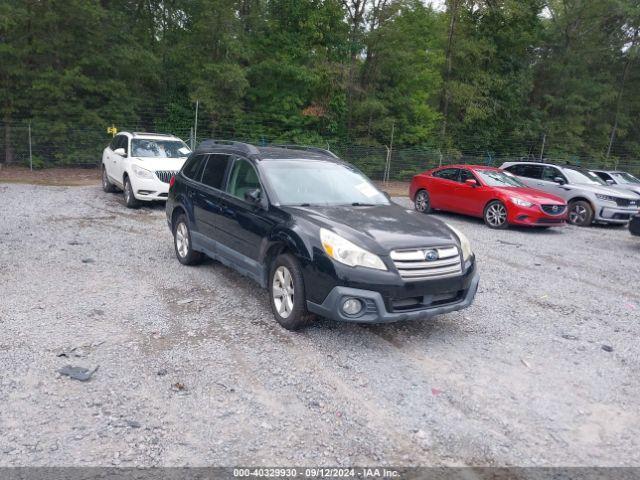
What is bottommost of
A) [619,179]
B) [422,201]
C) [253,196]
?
[422,201]

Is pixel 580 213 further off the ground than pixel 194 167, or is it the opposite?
pixel 194 167

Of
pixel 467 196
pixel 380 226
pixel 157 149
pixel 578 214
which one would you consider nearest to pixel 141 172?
pixel 157 149

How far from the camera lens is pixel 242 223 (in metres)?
5.73

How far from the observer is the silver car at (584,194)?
517 inches

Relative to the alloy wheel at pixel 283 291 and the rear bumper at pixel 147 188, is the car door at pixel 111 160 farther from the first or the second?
the alloy wheel at pixel 283 291

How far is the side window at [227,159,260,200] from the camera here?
583 centimetres

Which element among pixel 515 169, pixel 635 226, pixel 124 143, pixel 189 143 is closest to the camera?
pixel 635 226

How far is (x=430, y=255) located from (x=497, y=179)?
8.76m

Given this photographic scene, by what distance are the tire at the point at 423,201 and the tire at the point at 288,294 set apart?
373 inches

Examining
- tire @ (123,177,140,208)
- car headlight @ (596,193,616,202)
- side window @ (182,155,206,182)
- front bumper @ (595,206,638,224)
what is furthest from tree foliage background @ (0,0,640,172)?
side window @ (182,155,206,182)

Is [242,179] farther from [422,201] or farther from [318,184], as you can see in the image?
[422,201]

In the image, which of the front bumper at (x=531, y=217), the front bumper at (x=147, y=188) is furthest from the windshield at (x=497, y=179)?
the front bumper at (x=147, y=188)

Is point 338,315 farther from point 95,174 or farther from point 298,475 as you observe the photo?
point 95,174

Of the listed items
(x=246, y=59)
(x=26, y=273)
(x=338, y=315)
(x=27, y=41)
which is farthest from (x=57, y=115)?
(x=338, y=315)
